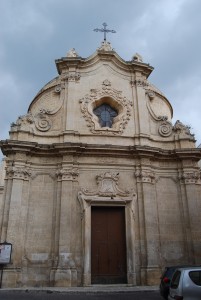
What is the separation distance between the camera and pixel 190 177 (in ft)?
48.5

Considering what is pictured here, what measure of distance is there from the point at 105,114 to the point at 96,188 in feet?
15.0

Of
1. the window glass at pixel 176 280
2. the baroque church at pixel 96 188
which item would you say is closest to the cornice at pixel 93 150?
the baroque church at pixel 96 188

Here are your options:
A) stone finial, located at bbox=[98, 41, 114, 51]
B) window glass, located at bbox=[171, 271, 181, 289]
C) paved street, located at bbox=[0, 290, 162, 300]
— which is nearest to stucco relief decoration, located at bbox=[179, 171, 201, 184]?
paved street, located at bbox=[0, 290, 162, 300]

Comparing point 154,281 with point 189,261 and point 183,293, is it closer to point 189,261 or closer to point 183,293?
point 189,261

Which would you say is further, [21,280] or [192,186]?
[192,186]

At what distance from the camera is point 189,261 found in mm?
13477

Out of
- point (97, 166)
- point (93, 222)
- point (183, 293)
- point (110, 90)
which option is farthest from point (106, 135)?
point (183, 293)

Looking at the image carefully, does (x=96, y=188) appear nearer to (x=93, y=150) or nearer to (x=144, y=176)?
(x=93, y=150)

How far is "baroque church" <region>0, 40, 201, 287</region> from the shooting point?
503 inches

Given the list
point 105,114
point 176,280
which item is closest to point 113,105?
point 105,114

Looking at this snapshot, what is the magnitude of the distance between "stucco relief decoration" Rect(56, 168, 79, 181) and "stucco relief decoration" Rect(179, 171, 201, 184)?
524 centimetres

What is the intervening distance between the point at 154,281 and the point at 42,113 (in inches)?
379

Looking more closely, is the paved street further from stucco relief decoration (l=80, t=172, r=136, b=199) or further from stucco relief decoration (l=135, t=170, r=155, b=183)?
stucco relief decoration (l=135, t=170, r=155, b=183)

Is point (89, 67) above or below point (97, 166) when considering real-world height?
above
